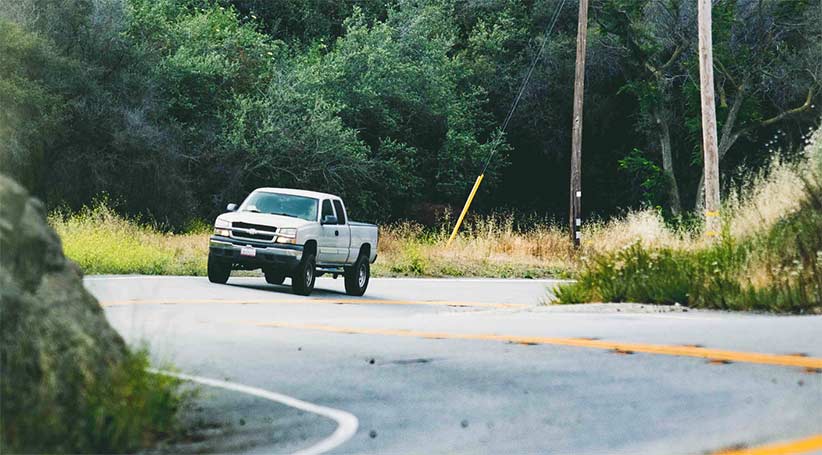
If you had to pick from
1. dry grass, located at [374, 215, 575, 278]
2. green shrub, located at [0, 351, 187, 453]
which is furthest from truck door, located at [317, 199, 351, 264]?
green shrub, located at [0, 351, 187, 453]

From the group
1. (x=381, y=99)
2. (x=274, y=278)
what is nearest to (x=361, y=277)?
(x=274, y=278)

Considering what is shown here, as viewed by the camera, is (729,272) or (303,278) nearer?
(729,272)

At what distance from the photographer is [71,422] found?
814 cm

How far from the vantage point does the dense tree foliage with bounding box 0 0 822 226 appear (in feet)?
145

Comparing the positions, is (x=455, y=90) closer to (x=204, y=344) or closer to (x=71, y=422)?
(x=204, y=344)

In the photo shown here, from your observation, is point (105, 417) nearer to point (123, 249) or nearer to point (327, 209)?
point (327, 209)

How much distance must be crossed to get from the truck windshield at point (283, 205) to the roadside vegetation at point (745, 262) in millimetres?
6378

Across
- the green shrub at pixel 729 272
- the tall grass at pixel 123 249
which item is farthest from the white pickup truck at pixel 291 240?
the green shrub at pixel 729 272

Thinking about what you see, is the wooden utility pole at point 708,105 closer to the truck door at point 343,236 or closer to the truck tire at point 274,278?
the truck door at point 343,236

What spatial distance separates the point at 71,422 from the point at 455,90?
166 ft

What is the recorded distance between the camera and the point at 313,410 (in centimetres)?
1028

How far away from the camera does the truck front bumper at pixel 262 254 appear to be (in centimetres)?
2556

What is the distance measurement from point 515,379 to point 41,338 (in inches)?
183

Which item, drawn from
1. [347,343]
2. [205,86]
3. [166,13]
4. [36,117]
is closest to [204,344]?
[347,343]
